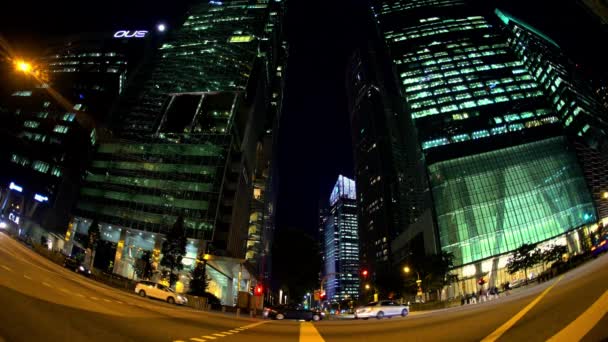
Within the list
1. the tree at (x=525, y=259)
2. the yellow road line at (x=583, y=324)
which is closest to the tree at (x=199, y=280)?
the yellow road line at (x=583, y=324)

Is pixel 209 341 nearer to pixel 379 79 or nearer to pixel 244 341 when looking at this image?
pixel 244 341

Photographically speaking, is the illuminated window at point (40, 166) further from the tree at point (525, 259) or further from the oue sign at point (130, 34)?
the tree at point (525, 259)

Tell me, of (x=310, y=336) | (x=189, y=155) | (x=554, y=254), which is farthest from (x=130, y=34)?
(x=554, y=254)

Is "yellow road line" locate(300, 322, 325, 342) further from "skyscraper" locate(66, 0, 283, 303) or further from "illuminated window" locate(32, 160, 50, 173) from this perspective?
"illuminated window" locate(32, 160, 50, 173)

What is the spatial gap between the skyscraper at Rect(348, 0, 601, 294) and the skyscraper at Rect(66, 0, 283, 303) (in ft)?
179

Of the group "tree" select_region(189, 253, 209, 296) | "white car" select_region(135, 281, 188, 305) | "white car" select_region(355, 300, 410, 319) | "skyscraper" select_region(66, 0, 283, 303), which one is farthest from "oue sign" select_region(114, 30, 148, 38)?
"white car" select_region(355, 300, 410, 319)

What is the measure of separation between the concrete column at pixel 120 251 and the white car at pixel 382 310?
158 feet

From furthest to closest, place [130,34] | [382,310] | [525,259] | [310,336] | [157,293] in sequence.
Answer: [130,34] → [525,259] → [382,310] → [157,293] → [310,336]

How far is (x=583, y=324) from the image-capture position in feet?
17.7

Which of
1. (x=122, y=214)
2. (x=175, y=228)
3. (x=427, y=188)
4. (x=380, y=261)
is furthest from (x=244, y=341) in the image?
(x=380, y=261)

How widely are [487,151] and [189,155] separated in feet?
266

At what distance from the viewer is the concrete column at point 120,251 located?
55.7 m

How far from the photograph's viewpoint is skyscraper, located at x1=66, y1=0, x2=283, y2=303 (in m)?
59.6

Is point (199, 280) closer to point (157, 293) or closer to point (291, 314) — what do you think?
point (157, 293)
